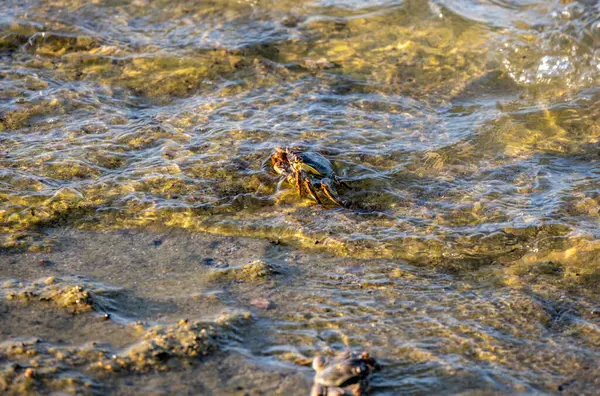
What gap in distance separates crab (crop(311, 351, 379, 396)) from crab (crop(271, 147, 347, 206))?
1.84 meters

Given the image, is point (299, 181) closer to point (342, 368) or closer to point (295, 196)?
point (295, 196)

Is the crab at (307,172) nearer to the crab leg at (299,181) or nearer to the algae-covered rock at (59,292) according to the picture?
the crab leg at (299,181)

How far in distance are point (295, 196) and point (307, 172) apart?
241mm

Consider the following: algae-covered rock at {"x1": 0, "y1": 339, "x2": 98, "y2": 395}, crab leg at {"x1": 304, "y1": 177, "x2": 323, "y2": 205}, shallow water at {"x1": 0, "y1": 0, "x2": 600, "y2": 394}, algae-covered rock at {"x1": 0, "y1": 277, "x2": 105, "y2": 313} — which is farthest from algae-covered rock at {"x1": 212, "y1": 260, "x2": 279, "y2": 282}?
algae-covered rock at {"x1": 0, "y1": 339, "x2": 98, "y2": 395}

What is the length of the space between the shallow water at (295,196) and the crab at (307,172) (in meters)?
0.11

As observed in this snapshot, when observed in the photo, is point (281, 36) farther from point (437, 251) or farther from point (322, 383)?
point (322, 383)

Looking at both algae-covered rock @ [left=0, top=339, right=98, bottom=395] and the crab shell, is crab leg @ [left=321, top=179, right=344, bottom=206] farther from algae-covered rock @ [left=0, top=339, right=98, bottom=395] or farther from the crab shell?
algae-covered rock @ [left=0, top=339, right=98, bottom=395]

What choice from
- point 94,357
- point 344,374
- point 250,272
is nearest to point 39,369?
point 94,357

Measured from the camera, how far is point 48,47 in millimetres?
7375

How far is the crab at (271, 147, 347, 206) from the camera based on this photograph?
201 inches

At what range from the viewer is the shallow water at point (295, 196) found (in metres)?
3.60

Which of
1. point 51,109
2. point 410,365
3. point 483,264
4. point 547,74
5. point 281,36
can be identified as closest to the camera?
point 410,365

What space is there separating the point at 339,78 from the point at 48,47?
3.29 m

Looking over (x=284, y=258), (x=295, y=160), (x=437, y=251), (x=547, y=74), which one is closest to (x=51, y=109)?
(x=295, y=160)
